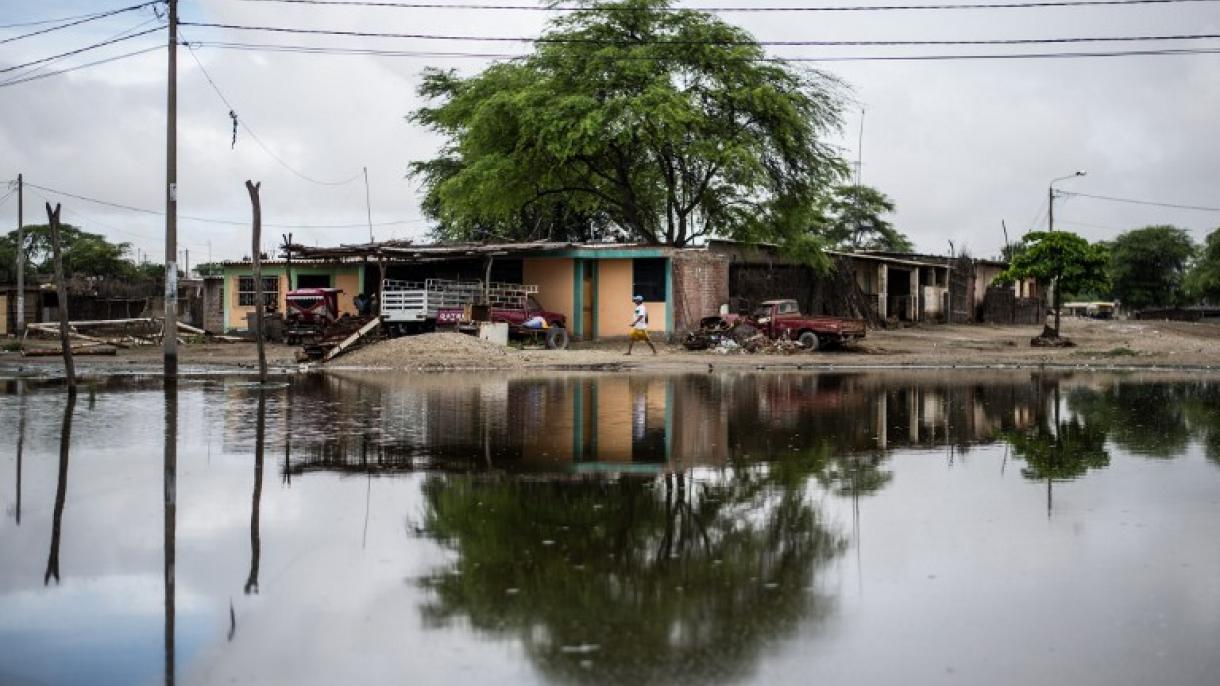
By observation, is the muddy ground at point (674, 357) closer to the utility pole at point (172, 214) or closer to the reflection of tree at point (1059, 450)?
the utility pole at point (172, 214)

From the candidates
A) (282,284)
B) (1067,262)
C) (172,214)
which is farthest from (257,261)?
(1067,262)

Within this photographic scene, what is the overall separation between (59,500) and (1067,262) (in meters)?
36.4

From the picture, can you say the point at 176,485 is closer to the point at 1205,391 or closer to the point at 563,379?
the point at 563,379

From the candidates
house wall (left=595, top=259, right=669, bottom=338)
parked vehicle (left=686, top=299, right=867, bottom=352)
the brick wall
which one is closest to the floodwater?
parked vehicle (left=686, top=299, right=867, bottom=352)

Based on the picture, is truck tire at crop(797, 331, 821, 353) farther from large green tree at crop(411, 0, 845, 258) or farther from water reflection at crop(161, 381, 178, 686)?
water reflection at crop(161, 381, 178, 686)

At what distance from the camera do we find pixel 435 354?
102 feet

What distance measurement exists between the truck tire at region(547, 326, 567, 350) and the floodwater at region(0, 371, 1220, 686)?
72.5ft

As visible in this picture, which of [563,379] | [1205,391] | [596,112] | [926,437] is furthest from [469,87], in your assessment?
[926,437]

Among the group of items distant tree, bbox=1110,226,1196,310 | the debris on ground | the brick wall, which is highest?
distant tree, bbox=1110,226,1196,310

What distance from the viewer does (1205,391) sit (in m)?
21.7

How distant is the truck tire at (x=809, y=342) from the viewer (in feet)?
117

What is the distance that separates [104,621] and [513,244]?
31854mm

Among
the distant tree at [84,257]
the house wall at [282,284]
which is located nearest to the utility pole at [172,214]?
the house wall at [282,284]

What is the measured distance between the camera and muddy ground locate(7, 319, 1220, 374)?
30203 millimetres
